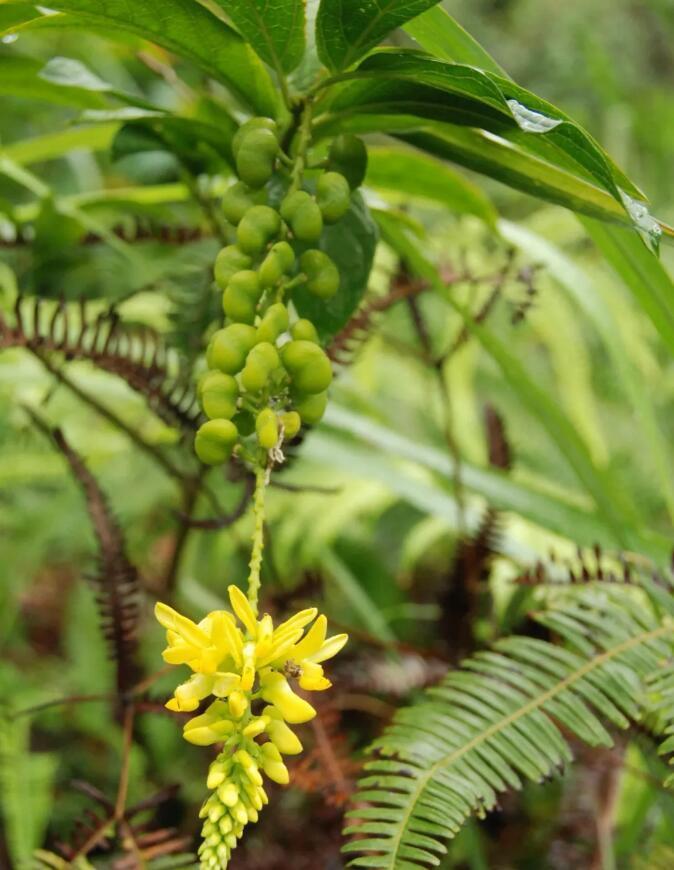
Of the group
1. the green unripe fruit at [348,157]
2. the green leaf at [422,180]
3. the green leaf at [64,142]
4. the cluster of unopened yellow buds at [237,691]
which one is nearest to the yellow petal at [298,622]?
the cluster of unopened yellow buds at [237,691]

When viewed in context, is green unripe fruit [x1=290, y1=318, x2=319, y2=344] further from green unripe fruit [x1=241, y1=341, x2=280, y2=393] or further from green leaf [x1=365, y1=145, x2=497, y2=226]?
green leaf [x1=365, y1=145, x2=497, y2=226]

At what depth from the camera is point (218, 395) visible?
337 mm

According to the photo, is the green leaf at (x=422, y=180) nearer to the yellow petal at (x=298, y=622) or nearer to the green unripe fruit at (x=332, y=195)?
the green unripe fruit at (x=332, y=195)

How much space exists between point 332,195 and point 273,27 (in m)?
0.08

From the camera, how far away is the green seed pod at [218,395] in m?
Result: 0.34

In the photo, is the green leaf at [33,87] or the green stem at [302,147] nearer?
the green stem at [302,147]

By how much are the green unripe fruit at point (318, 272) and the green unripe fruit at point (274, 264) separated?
0.02 meters

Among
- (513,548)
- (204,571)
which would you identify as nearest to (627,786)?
(513,548)

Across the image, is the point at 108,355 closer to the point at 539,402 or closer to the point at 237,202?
the point at 237,202

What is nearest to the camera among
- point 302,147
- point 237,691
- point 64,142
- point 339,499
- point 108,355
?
point 237,691

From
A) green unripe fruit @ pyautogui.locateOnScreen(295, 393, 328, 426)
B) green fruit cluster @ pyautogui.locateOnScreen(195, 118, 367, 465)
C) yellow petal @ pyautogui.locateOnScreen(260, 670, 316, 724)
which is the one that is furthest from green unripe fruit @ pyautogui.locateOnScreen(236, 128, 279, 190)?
yellow petal @ pyautogui.locateOnScreen(260, 670, 316, 724)

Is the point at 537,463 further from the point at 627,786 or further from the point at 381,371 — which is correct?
the point at 627,786

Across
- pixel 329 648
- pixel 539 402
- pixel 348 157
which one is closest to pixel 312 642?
pixel 329 648

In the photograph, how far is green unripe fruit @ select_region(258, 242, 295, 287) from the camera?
0.36m
